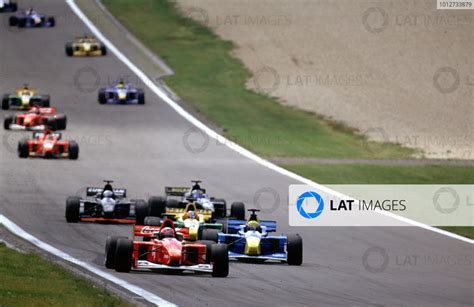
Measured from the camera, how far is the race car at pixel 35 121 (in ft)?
134

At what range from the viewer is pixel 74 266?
20.0 m

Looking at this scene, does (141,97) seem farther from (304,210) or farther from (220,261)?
(220,261)

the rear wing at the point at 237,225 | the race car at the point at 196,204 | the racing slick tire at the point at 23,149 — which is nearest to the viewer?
the rear wing at the point at 237,225

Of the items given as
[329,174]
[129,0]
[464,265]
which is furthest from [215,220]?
[129,0]

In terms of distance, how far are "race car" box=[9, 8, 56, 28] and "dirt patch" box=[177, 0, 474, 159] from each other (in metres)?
7.85

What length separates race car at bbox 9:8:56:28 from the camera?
62344 millimetres

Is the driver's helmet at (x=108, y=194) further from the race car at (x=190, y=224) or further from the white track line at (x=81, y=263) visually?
the race car at (x=190, y=224)

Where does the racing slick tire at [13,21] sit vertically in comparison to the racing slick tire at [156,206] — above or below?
above

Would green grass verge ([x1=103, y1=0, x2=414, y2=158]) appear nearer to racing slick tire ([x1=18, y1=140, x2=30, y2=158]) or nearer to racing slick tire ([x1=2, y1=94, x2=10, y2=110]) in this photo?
racing slick tire ([x1=2, y1=94, x2=10, y2=110])

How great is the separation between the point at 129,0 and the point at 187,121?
26277 millimetres

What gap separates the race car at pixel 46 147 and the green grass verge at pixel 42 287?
1537 cm

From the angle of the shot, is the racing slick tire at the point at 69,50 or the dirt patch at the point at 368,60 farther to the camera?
the racing slick tire at the point at 69,50

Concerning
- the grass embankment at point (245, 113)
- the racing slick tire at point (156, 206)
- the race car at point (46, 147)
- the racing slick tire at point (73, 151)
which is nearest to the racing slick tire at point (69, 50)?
the grass embankment at point (245, 113)

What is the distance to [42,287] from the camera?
16844mm
